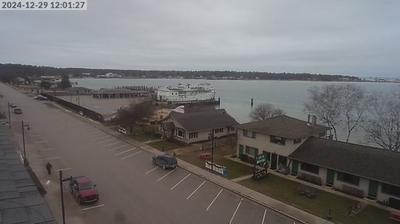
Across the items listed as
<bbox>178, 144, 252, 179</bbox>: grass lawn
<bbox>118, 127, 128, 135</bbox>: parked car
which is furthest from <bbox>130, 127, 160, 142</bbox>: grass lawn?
<bbox>178, 144, 252, 179</bbox>: grass lawn

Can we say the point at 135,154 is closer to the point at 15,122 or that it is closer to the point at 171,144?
the point at 171,144

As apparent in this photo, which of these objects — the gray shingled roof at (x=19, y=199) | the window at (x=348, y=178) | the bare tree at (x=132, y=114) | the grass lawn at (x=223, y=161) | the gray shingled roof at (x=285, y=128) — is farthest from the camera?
the bare tree at (x=132, y=114)

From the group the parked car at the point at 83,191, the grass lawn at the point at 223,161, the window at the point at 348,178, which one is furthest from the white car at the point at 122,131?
the window at the point at 348,178

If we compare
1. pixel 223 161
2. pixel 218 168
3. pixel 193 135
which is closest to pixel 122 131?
pixel 193 135

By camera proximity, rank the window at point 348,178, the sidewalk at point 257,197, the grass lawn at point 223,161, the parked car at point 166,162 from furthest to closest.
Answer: the parked car at point 166,162, the grass lawn at point 223,161, the window at point 348,178, the sidewalk at point 257,197

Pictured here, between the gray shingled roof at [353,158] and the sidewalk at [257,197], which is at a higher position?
the gray shingled roof at [353,158]

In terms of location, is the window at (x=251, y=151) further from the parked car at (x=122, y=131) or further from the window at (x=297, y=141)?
the parked car at (x=122, y=131)

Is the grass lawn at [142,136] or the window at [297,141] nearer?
the window at [297,141]
